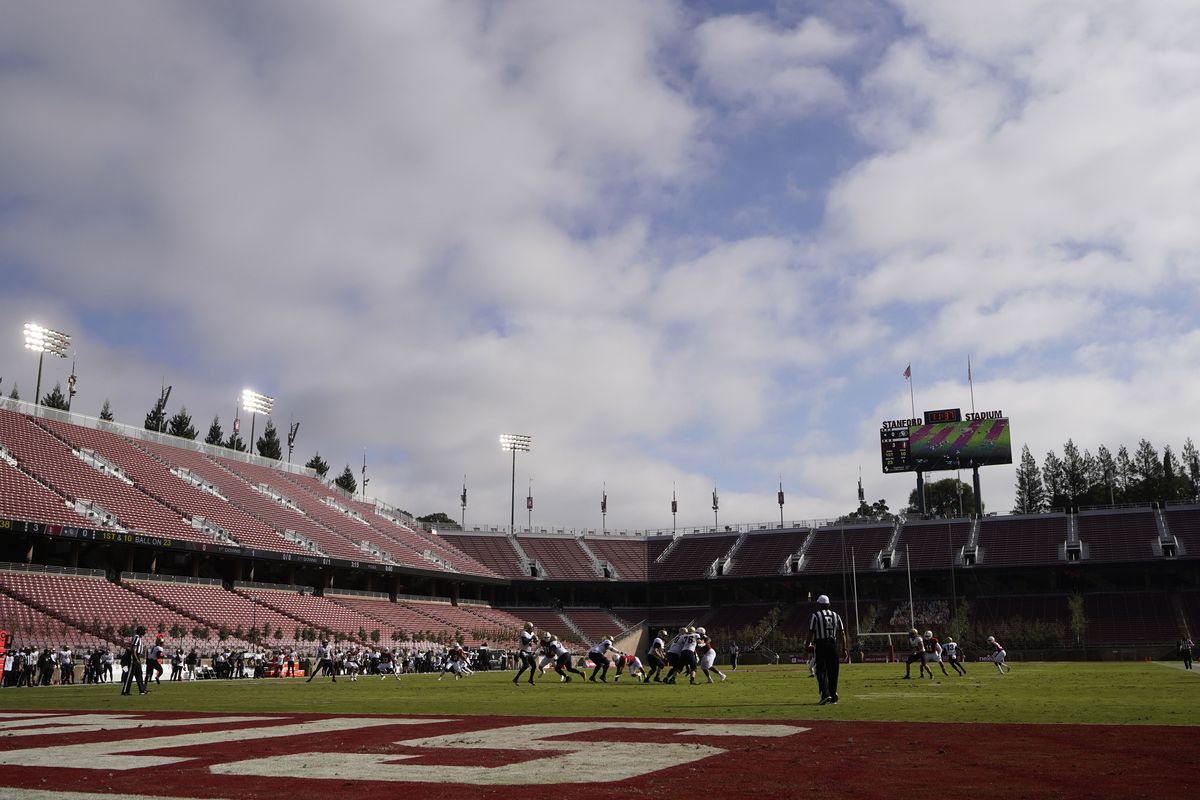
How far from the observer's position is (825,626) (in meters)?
17.5

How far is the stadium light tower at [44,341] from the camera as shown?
71.3 metres

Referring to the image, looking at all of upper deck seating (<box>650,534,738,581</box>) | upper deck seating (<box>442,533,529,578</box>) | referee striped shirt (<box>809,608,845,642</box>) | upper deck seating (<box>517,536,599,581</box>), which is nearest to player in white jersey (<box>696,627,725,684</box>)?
referee striped shirt (<box>809,608,845,642</box>)

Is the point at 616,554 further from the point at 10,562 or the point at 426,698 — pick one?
the point at 426,698

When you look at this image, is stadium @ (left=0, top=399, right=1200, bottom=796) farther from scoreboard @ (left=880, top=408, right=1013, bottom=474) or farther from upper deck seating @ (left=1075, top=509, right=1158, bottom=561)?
scoreboard @ (left=880, top=408, right=1013, bottom=474)

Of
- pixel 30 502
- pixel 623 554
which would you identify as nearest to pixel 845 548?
pixel 623 554

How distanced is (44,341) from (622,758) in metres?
76.0

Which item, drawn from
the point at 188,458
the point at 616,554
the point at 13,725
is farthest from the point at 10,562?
the point at 616,554

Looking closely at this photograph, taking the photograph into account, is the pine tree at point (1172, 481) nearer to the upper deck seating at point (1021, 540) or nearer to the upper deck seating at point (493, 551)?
the upper deck seating at point (1021, 540)

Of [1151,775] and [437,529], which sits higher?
[437,529]

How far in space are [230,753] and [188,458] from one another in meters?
67.0

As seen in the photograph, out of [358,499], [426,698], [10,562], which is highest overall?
→ [358,499]

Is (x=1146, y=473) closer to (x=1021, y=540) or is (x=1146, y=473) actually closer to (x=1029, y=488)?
(x=1029, y=488)

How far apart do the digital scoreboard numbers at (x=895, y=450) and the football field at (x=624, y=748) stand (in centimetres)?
6733

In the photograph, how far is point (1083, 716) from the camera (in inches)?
588
